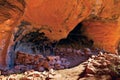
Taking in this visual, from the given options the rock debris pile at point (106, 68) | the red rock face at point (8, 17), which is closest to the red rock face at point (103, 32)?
the red rock face at point (8, 17)

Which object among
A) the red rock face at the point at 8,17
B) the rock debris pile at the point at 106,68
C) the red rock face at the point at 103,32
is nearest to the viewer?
the rock debris pile at the point at 106,68

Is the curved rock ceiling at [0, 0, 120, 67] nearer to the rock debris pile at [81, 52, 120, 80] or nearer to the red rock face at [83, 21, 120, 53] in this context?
the red rock face at [83, 21, 120, 53]

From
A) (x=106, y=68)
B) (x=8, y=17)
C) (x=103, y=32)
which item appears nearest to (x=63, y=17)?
(x=8, y=17)

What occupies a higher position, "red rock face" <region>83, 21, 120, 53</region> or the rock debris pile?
"red rock face" <region>83, 21, 120, 53</region>

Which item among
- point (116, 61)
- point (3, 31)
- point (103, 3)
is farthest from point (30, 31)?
point (116, 61)

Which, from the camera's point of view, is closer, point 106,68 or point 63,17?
point 106,68

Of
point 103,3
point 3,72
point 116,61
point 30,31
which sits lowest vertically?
point 3,72

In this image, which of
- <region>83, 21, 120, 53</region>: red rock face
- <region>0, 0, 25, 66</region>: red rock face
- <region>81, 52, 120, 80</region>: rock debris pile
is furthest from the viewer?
<region>83, 21, 120, 53</region>: red rock face

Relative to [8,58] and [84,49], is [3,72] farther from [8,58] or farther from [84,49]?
[84,49]

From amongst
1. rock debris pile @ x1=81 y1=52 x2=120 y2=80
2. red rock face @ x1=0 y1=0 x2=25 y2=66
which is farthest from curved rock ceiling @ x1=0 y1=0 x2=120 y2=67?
rock debris pile @ x1=81 y1=52 x2=120 y2=80

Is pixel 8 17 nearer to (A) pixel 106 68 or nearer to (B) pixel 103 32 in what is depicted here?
(A) pixel 106 68

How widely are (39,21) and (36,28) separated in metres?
0.13

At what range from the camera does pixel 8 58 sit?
2.70 meters

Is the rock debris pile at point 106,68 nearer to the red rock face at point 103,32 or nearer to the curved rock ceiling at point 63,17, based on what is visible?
the curved rock ceiling at point 63,17
